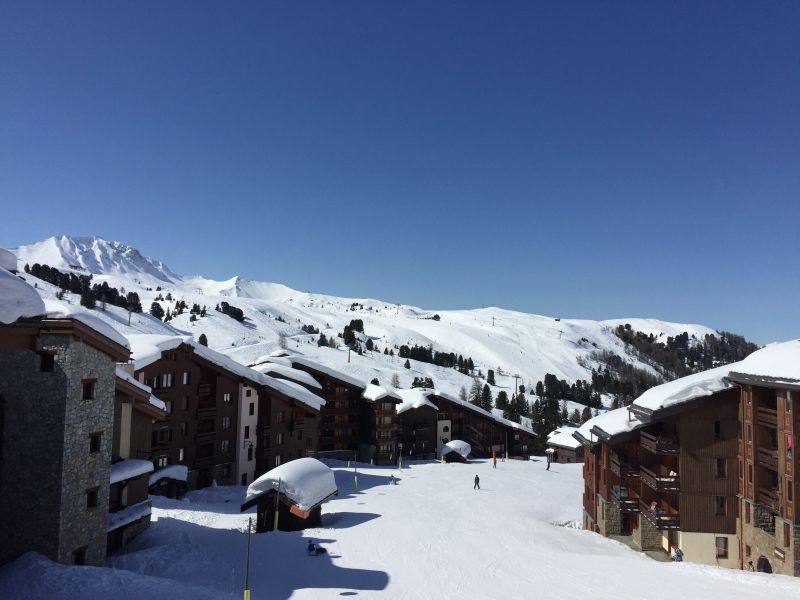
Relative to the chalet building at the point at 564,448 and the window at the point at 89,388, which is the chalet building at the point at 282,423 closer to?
the window at the point at 89,388

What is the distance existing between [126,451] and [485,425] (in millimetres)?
→ 69471

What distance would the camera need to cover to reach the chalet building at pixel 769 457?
25.3 metres

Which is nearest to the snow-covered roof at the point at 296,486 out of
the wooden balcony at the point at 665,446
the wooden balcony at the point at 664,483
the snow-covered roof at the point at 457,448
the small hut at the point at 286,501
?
the small hut at the point at 286,501

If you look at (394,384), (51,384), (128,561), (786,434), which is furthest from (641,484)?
(394,384)

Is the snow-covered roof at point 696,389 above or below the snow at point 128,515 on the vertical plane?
above

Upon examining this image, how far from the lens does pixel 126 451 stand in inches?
1000

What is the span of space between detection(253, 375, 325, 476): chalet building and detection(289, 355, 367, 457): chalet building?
1366cm

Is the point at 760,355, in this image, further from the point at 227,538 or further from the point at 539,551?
the point at 227,538

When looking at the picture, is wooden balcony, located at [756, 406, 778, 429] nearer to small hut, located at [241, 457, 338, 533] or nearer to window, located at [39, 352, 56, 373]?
small hut, located at [241, 457, 338, 533]

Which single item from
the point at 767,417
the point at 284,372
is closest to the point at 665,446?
the point at 767,417

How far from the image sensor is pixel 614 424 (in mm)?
35969

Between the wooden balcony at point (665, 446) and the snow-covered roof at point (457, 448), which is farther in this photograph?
the snow-covered roof at point (457, 448)

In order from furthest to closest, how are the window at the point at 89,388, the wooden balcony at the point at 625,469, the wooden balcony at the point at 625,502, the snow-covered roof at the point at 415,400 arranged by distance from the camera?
1. the snow-covered roof at the point at 415,400
2. the wooden balcony at the point at 625,469
3. the wooden balcony at the point at 625,502
4. the window at the point at 89,388

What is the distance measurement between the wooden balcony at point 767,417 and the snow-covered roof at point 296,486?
967 inches
